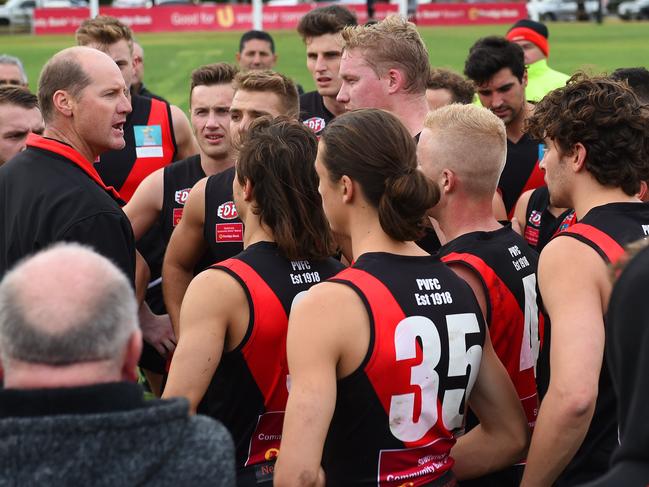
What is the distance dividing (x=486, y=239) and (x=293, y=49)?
30.8 m

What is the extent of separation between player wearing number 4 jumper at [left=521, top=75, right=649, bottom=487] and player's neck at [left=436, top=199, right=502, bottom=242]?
33 centimetres

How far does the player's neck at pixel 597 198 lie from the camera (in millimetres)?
3787

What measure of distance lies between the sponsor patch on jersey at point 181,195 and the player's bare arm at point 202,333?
2408mm

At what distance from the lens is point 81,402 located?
211cm

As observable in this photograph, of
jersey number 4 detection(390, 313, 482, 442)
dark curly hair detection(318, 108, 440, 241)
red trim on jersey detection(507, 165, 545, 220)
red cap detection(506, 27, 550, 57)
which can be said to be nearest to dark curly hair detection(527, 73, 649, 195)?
dark curly hair detection(318, 108, 440, 241)

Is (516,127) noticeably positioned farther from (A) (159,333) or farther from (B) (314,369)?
(B) (314,369)

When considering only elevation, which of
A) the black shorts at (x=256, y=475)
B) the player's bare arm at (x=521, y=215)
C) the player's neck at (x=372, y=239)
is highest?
the player's neck at (x=372, y=239)

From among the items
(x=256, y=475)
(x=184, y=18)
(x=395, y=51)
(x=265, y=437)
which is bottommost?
(x=256, y=475)

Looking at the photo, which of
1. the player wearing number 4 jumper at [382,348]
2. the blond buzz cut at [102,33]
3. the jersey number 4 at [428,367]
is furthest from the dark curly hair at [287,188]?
the blond buzz cut at [102,33]

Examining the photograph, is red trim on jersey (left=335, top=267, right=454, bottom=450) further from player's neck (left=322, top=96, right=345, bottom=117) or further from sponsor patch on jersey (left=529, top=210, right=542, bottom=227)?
player's neck (left=322, top=96, right=345, bottom=117)

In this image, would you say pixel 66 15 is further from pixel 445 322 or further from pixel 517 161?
pixel 445 322

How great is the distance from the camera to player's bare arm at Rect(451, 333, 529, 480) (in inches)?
140

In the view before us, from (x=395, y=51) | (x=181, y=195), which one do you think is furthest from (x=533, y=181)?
(x=181, y=195)

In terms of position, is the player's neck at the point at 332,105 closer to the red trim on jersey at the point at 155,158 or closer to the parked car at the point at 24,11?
the red trim on jersey at the point at 155,158
